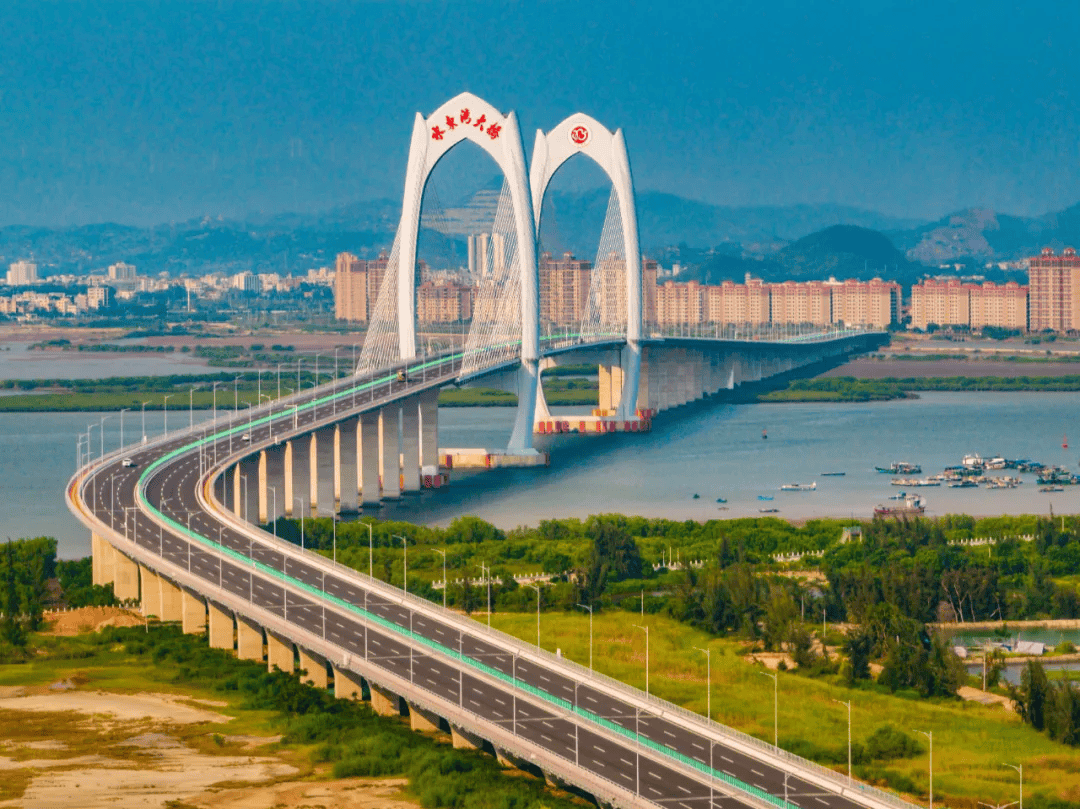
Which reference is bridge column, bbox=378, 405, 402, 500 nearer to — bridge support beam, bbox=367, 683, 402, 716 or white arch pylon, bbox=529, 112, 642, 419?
white arch pylon, bbox=529, 112, 642, 419

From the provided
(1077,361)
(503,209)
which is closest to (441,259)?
(503,209)

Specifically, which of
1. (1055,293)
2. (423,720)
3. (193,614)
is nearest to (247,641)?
(193,614)

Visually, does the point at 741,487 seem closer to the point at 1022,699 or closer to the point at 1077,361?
the point at 1022,699

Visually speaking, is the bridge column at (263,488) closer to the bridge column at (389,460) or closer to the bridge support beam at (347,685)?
the bridge column at (389,460)

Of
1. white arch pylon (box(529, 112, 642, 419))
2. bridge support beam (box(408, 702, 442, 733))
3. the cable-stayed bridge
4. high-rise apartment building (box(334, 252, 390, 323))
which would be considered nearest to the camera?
the cable-stayed bridge

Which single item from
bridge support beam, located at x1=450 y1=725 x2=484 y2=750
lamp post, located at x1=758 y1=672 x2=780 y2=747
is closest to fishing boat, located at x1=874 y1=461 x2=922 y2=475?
lamp post, located at x1=758 y1=672 x2=780 y2=747
